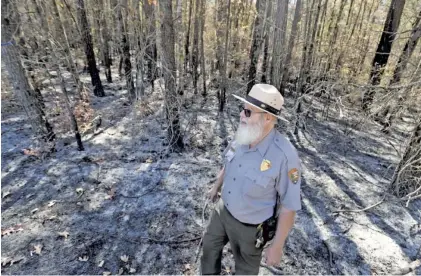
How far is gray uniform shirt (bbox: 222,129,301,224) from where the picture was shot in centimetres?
199

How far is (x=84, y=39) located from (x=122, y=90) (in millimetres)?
2674

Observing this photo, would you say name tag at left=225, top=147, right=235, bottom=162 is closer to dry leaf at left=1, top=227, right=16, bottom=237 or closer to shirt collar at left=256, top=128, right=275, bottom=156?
shirt collar at left=256, top=128, right=275, bottom=156

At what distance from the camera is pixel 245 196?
7.09ft

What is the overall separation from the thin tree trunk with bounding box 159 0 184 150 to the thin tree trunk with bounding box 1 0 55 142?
99.6 inches

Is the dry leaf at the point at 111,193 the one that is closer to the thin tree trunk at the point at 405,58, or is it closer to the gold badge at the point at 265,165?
the gold badge at the point at 265,165

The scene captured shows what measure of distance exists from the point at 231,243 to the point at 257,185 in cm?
70

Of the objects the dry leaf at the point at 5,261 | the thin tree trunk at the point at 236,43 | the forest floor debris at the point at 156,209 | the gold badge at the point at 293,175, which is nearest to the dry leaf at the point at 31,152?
the forest floor debris at the point at 156,209

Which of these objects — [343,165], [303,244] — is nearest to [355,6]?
[343,165]

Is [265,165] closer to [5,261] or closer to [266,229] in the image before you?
[266,229]

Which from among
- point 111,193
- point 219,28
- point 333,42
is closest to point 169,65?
point 111,193

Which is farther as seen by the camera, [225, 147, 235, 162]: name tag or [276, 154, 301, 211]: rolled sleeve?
[225, 147, 235, 162]: name tag

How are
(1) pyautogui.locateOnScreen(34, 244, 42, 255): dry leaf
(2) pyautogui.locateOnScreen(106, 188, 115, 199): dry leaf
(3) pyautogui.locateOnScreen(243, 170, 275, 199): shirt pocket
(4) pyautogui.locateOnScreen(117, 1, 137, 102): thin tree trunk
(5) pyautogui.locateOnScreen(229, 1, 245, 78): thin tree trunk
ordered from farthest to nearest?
(5) pyautogui.locateOnScreen(229, 1, 245, 78): thin tree trunk < (4) pyautogui.locateOnScreen(117, 1, 137, 102): thin tree trunk < (2) pyautogui.locateOnScreen(106, 188, 115, 199): dry leaf < (1) pyautogui.locateOnScreen(34, 244, 42, 255): dry leaf < (3) pyautogui.locateOnScreen(243, 170, 275, 199): shirt pocket

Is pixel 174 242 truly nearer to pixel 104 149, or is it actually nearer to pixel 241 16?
pixel 104 149

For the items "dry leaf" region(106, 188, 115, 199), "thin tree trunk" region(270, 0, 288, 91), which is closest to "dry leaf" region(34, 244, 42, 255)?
"dry leaf" region(106, 188, 115, 199)
